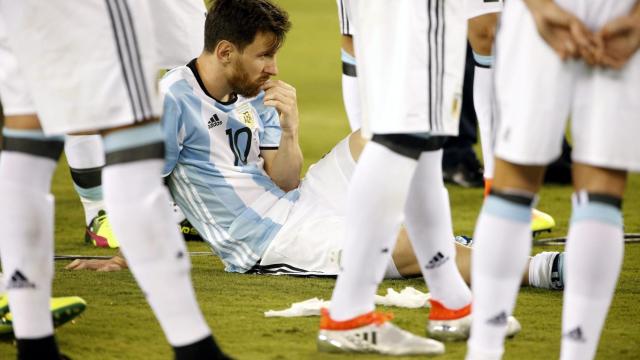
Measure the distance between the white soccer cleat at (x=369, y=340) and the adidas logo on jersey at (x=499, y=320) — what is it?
43 centimetres

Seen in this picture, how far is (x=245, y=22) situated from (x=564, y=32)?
5.79ft

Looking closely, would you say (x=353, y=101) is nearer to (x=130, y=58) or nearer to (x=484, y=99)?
(x=484, y=99)

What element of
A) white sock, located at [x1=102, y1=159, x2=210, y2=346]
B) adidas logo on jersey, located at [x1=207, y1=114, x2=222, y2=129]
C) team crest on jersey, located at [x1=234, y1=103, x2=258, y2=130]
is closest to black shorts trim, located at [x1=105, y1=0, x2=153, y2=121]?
white sock, located at [x1=102, y1=159, x2=210, y2=346]

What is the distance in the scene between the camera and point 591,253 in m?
2.56

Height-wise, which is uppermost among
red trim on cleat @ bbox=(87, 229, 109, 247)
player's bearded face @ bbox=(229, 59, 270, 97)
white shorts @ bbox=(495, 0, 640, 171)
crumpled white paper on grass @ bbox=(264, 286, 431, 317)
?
white shorts @ bbox=(495, 0, 640, 171)

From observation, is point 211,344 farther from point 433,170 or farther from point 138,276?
point 433,170

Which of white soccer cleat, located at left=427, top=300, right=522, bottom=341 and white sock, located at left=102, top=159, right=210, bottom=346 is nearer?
white sock, located at left=102, top=159, right=210, bottom=346

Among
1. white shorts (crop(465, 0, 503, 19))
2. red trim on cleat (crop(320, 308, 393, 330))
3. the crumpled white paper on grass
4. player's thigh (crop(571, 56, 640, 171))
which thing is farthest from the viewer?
white shorts (crop(465, 0, 503, 19))

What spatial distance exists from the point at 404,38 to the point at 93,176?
84.4 inches

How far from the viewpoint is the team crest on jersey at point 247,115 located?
4234mm

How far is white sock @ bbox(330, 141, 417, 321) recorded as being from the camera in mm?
2953

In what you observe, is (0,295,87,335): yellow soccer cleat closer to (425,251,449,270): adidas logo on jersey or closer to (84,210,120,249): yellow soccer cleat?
(425,251,449,270): adidas logo on jersey

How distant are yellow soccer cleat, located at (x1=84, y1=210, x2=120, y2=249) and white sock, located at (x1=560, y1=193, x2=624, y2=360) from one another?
99.1 inches

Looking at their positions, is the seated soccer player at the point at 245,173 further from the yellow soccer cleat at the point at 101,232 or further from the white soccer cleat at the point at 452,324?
the white soccer cleat at the point at 452,324
